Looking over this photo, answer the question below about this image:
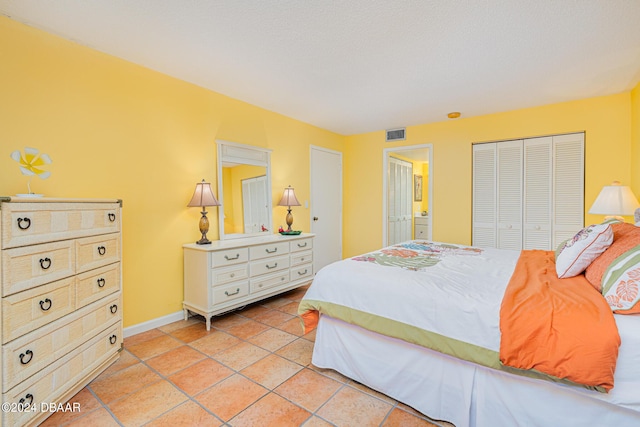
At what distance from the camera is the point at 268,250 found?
325 cm

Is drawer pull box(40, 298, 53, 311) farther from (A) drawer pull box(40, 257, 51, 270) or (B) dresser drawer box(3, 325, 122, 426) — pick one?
(B) dresser drawer box(3, 325, 122, 426)

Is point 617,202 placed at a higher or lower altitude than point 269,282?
higher

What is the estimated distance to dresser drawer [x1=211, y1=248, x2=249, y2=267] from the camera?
275 cm

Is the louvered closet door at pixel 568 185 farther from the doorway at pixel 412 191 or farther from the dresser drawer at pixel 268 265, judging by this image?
the dresser drawer at pixel 268 265

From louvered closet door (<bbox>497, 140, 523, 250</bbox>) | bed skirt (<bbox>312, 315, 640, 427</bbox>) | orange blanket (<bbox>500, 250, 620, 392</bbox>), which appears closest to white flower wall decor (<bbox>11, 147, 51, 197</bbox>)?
bed skirt (<bbox>312, 315, 640, 427</bbox>)

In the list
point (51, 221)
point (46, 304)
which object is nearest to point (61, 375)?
point (46, 304)

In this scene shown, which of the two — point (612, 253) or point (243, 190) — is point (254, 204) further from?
point (612, 253)

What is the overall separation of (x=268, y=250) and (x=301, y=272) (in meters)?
0.67

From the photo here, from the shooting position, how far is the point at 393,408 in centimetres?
168

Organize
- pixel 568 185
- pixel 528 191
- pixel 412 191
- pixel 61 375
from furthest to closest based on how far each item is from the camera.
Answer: pixel 412 191, pixel 528 191, pixel 568 185, pixel 61 375

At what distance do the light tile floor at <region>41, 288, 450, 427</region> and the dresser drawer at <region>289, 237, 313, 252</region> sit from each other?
1143 millimetres

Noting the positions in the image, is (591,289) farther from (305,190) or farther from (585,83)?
(305,190)

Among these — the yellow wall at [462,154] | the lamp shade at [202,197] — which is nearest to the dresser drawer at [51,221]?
the lamp shade at [202,197]

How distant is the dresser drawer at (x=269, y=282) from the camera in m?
3.12
